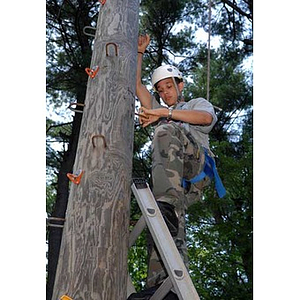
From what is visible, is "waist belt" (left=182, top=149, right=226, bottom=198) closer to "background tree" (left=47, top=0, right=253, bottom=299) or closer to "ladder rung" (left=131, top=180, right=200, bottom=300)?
"ladder rung" (left=131, top=180, right=200, bottom=300)

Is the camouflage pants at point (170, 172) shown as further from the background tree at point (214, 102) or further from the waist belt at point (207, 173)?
the background tree at point (214, 102)

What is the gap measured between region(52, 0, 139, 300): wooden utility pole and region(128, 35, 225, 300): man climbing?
0.79 ft

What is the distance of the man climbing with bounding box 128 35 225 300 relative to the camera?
236 cm

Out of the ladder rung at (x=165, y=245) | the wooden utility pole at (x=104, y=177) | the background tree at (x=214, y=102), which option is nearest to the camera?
the wooden utility pole at (x=104, y=177)

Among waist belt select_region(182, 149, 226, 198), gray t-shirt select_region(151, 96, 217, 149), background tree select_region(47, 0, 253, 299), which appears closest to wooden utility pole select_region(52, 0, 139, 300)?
gray t-shirt select_region(151, 96, 217, 149)

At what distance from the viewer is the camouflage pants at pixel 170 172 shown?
2346 mm

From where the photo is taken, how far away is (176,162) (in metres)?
2.52

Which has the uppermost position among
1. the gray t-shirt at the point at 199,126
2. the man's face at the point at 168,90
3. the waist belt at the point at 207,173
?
the man's face at the point at 168,90

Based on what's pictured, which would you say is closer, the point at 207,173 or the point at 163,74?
the point at 207,173

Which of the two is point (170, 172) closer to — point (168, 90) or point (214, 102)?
point (168, 90)

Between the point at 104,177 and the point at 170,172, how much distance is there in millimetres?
530

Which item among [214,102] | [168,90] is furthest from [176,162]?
[214,102]

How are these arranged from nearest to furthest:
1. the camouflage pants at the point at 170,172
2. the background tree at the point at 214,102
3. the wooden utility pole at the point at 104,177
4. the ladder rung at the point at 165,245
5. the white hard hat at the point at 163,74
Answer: the wooden utility pole at the point at 104,177
the ladder rung at the point at 165,245
the camouflage pants at the point at 170,172
the white hard hat at the point at 163,74
the background tree at the point at 214,102

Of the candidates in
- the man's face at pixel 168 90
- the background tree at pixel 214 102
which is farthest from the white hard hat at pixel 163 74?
the background tree at pixel 214 102
